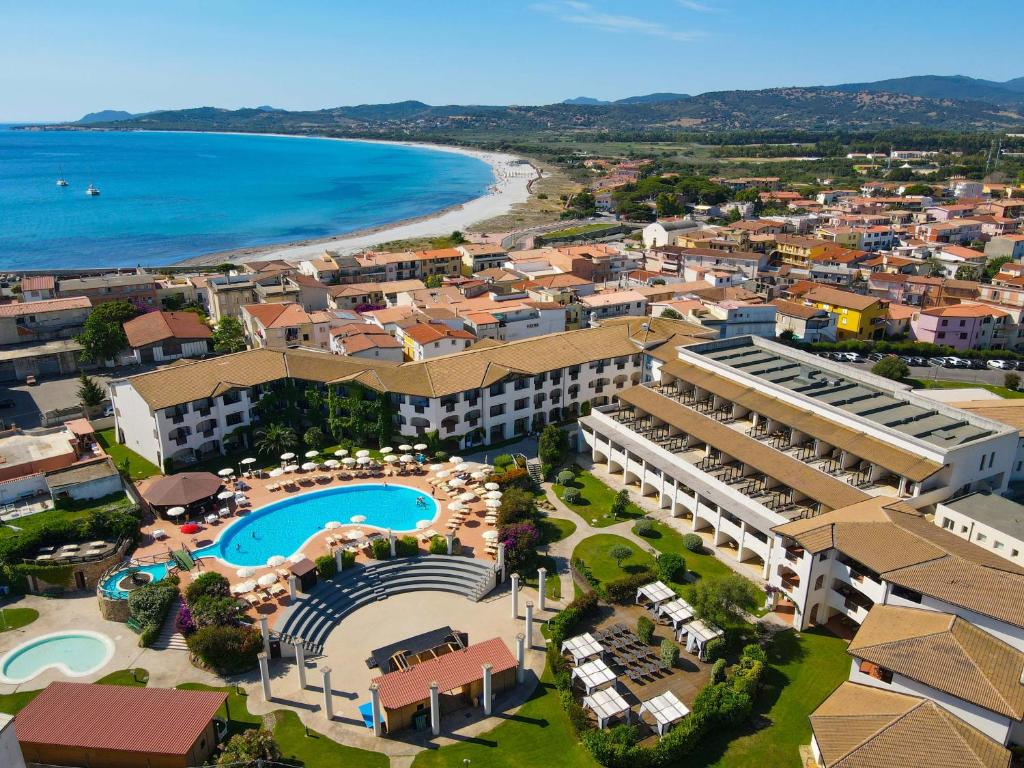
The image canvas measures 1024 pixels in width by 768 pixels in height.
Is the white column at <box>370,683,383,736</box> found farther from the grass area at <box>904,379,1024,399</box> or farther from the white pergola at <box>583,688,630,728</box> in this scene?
the grass area at <box>904,379,1024,399</box>

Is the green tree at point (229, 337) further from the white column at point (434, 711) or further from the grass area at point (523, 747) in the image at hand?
the grass area at point (523, 747)

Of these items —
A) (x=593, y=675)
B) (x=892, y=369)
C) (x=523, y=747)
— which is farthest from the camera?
(x=892, y=369)

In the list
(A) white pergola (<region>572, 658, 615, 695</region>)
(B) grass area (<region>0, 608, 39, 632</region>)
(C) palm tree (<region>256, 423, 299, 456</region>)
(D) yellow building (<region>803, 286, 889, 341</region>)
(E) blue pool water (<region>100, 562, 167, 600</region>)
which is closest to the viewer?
(A) white pergola (<region>572, 658, 615, 695</region>)

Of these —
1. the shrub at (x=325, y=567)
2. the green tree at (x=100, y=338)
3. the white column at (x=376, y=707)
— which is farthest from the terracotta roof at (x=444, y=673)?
the green tree at (x=100, y=338)

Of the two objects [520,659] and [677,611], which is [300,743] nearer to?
[520,659]

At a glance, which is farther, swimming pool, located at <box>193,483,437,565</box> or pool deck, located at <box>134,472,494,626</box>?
swimming pool, located at <box>193,483,437,565</box>

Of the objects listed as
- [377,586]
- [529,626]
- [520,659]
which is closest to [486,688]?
[520,659]

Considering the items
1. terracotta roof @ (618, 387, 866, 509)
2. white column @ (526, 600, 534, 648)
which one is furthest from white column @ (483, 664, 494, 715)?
terracotta roof @ (618, 387, 866, 509)
